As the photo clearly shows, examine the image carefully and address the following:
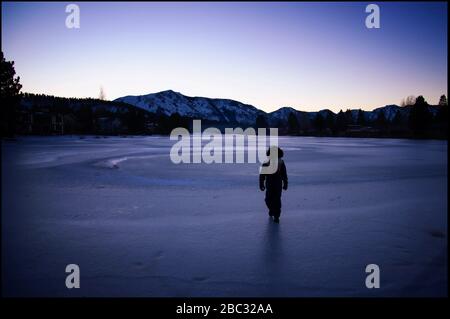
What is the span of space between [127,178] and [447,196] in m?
12.5

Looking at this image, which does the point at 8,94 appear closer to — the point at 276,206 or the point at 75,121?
the point at 75,121

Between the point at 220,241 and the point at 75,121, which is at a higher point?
the point at 75,121

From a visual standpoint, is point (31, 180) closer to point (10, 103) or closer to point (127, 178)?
point (127, 178)

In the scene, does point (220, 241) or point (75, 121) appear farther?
point (75, 121)

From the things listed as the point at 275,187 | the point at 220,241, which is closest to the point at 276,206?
the point at 275,187

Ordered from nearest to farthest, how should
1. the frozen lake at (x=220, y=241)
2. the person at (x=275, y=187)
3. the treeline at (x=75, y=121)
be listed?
the frozen lake at (x=220, y=241), the person at (x=275, y=187), the treeline at (x=75, y=121)

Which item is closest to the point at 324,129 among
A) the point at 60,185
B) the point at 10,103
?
the point at 10,103

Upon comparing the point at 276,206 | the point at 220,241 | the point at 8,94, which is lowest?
the point at 220,241

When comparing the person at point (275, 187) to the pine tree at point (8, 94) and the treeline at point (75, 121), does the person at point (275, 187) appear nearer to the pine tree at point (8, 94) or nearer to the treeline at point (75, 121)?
the pine tree at point (8, 94)

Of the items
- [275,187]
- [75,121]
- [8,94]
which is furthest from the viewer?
[75,121]

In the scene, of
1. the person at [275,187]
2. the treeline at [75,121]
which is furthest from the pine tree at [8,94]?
the person at [275,187]

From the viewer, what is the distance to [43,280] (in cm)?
353

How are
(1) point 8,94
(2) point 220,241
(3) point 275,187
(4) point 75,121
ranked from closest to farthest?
(2) point 220,241
(3) point 275,187
(1) point 8,94
(4) point 75,121

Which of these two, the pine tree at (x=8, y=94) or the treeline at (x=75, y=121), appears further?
the treeline at (x=75, y=121)
